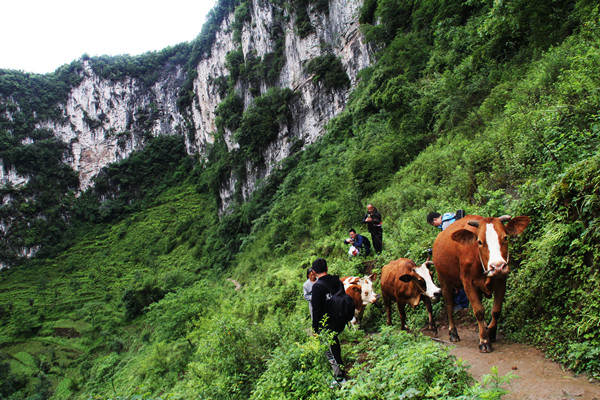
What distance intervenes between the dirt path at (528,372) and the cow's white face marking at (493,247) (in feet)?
2.89

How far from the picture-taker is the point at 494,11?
8.95 m

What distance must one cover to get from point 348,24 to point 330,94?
6.35m

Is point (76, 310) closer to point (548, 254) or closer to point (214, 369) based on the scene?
point (214, 369)

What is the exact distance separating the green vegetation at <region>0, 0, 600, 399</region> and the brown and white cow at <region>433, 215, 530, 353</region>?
0.44 metres

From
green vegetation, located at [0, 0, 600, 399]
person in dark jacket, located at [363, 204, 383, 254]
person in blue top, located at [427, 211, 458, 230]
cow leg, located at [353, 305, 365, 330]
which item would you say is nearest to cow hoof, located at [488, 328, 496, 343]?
green vegetation, located at [0, 0, 600, 399]

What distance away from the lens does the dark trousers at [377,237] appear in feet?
25.2

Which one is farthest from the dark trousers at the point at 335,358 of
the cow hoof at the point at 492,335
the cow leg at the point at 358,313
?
the cow leg at the point at 358,313

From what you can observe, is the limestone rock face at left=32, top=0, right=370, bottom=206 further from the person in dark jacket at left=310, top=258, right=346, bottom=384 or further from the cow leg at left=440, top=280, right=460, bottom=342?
the person in dark jacket at left=310, top=258, right=346, bottom=384

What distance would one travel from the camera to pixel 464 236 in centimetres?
349

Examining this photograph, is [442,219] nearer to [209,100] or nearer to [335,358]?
[335,358]

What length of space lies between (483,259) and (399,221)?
5.30 m

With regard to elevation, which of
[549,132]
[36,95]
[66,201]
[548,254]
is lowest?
[548,254]

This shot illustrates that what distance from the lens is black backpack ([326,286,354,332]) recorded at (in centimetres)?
354

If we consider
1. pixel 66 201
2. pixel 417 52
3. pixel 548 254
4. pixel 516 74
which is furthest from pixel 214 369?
pixel 66 201
